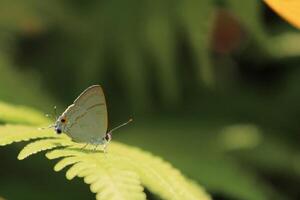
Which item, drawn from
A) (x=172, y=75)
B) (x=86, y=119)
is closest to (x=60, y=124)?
(x=86, y=119)

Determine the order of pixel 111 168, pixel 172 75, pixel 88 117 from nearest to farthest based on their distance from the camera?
pixel 111 168
pixel 88 117
pixel 172 75

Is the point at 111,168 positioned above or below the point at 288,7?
below

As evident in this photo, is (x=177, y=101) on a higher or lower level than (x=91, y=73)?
lower

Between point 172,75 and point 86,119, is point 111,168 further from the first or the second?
point 172,75

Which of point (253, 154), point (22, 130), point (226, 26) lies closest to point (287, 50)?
point (226, 26)

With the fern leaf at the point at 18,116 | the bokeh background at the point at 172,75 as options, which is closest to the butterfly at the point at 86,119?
the fern leaf at the point at 18,116

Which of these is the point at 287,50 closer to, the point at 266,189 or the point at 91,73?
the point at 266,189

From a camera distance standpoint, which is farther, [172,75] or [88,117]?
[172,75]
